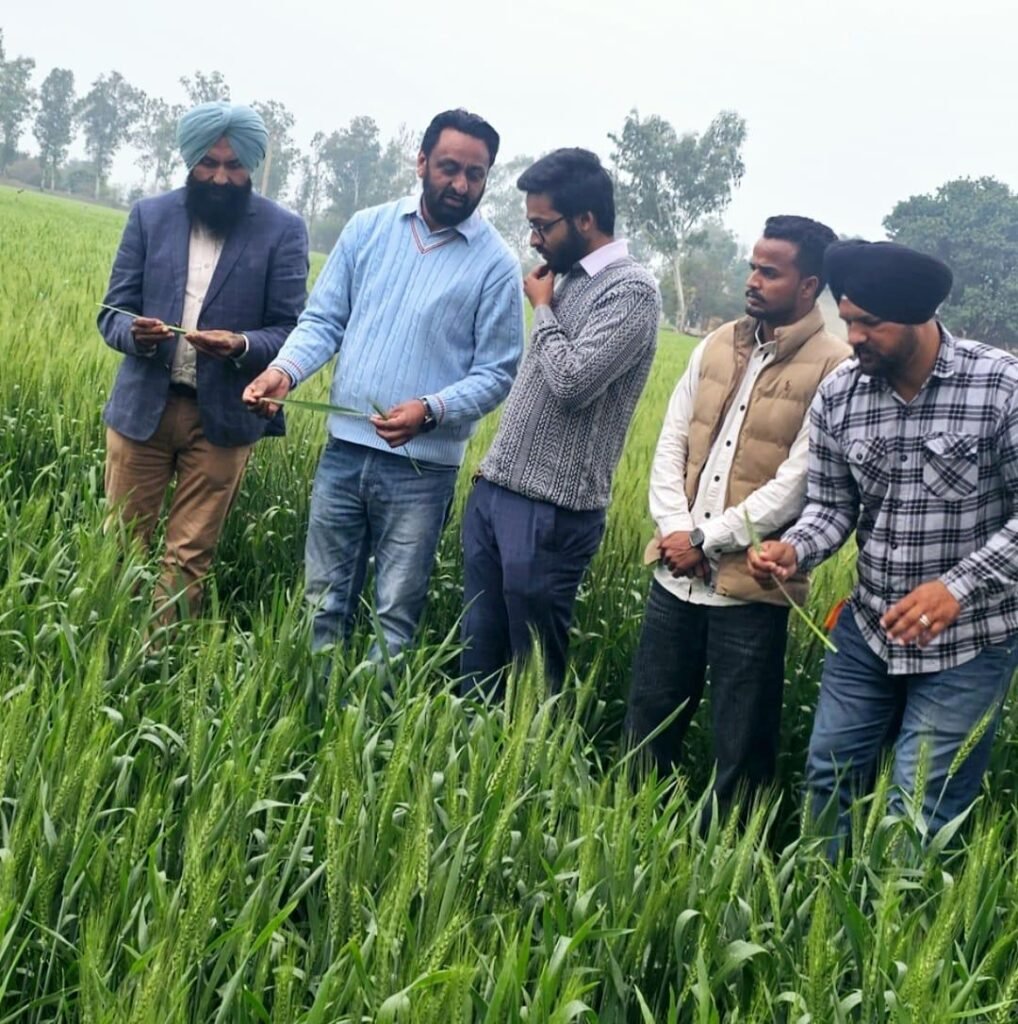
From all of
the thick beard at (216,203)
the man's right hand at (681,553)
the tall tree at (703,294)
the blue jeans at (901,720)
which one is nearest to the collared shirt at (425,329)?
the thick beard at (216,203)

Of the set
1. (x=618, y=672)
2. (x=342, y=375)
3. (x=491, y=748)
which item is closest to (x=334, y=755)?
(x=491, y=748)

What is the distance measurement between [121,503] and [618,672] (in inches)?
62.8

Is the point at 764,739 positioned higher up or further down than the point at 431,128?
further down

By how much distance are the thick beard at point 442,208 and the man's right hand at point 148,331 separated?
803mm

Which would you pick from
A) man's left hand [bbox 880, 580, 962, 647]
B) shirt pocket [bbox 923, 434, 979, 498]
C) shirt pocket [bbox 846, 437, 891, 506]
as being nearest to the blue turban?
Result: shirt pocket [bbox 846, 437, 891, 506]

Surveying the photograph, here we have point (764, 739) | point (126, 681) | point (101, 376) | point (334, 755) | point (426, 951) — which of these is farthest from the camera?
point (101, 376)

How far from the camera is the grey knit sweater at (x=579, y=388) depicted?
3340 millimetres

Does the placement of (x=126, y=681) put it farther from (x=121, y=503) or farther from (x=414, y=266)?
(x=414, y=266)

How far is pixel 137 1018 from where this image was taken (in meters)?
1.41

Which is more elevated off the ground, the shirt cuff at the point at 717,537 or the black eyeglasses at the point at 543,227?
the black eyeglasses at the point at 543,227

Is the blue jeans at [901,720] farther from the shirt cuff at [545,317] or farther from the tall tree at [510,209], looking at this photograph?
the tall tree at [510,209]

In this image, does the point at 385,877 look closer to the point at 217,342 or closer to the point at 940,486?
the point at 940,486

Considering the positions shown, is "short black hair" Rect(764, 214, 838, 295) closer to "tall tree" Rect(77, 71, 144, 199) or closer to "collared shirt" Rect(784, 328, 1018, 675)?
"collared shirt" Rect(784, 328, 1018, 675)

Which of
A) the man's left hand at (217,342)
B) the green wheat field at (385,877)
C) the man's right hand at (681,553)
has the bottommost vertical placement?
the green wheat field at (385,877)
